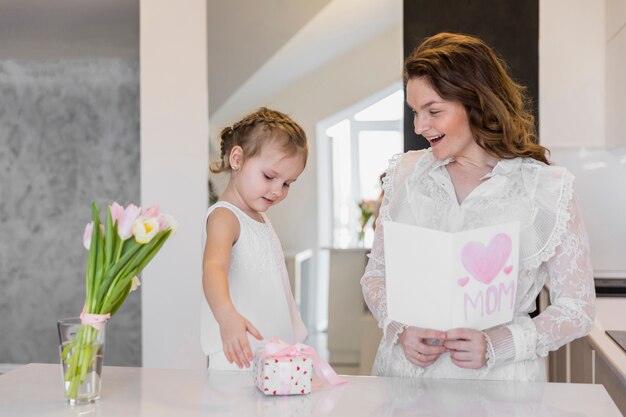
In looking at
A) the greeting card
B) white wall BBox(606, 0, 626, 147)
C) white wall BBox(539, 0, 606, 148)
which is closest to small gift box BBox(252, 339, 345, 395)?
the greeting card

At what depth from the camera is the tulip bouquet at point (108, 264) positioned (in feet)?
4.33

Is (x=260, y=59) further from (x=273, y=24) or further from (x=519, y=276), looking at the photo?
(x=519, y=276)

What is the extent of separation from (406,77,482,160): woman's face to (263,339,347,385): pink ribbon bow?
1.76 feet

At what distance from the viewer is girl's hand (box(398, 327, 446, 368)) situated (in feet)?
5.19

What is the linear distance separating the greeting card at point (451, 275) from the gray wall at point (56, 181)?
2.20 m

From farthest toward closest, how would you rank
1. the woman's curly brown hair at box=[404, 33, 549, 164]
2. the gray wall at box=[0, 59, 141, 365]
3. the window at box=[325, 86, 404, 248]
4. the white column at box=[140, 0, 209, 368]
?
the window at box=[325, 86, 404, 248] < the gray wall at box=[0, 59, 141, 365] < the white column at box=[140, 0, 209, 368] < the woman's curly brown hair at box=[404, 33, 549, 164]

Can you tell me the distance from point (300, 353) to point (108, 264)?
352 millimetres

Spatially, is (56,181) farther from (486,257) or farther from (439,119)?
(486,257)

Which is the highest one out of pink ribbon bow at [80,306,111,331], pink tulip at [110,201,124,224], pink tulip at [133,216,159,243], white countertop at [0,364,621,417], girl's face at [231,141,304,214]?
girl's face at [231,141,304,214]

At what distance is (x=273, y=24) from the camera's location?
12.0ft

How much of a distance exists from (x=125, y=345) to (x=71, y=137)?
923mm

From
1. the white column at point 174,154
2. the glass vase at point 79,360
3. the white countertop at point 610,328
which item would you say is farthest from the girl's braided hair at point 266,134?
the white column at point 174,154

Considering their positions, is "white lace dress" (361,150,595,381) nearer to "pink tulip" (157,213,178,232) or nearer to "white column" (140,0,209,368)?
"pink tulip" (157,213,178,232)

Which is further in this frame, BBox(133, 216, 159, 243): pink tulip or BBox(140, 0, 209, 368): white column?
BBox(140, 0, 209, 368): white column
